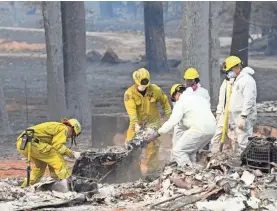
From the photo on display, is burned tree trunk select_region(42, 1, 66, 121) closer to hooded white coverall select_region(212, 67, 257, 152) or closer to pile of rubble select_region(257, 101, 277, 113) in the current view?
pile of rubble select_region(257, 101, 277, 113)

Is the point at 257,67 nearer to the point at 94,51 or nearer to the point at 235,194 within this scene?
the point at 94,51

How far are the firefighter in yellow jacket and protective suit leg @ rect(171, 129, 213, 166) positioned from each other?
4.15 ft

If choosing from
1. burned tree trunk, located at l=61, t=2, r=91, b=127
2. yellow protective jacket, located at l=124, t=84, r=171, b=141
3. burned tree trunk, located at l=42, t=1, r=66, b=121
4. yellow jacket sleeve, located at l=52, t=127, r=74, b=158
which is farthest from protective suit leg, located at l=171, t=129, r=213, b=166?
burned tree trunk, located at l=61, t=2, r=91, b=127

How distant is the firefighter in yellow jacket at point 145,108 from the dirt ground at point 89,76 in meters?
2.69

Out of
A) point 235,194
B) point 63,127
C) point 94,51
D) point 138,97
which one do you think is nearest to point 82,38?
point 138,97

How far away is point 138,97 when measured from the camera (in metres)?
14.5

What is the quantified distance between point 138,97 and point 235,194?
4.06 m

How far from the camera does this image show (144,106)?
1455 centimetres

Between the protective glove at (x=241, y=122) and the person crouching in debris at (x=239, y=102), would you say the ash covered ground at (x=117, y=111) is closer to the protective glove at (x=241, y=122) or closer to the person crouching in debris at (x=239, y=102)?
the protective glove at (x=241, y=122)

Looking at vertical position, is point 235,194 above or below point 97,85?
above

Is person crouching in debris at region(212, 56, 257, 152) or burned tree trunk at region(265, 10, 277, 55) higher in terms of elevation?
person crouching in debris at region(212, 56, 257, 152)

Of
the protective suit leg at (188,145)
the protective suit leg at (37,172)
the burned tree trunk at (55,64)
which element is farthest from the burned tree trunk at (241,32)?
the protective suit leg at (37,172)

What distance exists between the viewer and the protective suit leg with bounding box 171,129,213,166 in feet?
42.5

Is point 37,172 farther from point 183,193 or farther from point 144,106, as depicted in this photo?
point 183,193
